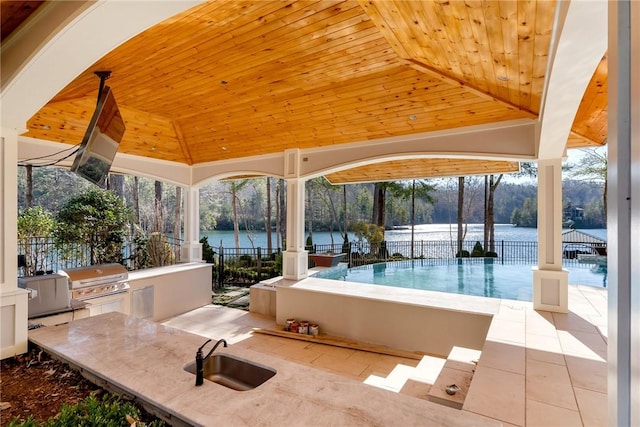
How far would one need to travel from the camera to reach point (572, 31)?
66.8 inches

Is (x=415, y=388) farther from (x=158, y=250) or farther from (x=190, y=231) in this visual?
(x=158, y=250)

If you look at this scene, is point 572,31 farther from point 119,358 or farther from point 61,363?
point 61,363

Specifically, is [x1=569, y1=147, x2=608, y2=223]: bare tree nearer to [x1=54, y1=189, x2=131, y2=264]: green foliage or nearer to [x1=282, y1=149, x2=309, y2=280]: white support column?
[x1=282, y1=149, x2=309, y2=280]: white support column

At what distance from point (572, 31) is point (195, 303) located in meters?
7.49

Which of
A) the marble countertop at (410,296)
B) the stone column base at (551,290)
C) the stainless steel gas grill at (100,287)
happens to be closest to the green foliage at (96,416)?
the stainless steel gas grill at (100,287)

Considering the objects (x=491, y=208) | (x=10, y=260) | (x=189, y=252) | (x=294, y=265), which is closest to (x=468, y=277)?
(x=294, y=265)

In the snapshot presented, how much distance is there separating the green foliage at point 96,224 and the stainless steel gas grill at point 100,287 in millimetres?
2873

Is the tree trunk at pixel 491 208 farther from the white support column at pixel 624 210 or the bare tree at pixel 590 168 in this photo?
the white support column at pixel 624 210

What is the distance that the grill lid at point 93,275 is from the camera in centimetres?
467

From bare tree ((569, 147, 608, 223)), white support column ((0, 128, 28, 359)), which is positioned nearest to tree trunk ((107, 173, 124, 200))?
white support column ((0, 128, 28, 359))

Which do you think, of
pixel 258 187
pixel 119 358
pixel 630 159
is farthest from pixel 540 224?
pixel 258 187

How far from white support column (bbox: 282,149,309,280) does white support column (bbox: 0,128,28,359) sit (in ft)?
14.6

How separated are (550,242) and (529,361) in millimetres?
2134

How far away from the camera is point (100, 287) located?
5043 millimetres
